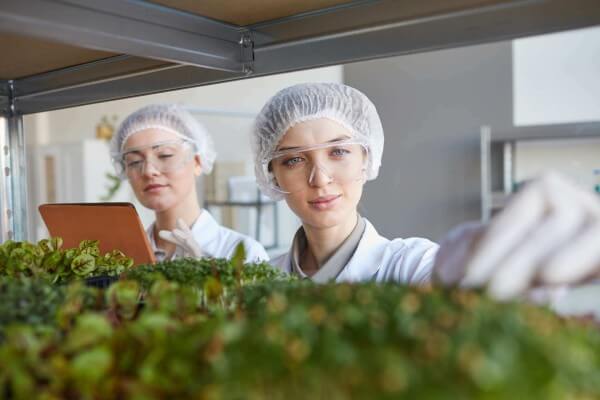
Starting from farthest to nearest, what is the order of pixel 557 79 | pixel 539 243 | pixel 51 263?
pixel 557 79, pixel 51 263, pixel 539 243

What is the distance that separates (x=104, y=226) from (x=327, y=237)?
1.59 feet

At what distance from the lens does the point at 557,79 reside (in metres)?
3.58

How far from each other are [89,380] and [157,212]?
134cm

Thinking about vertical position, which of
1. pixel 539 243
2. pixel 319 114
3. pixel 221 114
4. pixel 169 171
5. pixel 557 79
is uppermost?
pixel 557 79

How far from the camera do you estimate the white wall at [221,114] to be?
4.26m

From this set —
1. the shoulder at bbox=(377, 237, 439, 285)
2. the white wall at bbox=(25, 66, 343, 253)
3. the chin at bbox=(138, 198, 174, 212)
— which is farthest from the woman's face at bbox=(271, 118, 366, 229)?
the white wall at bbox=(25, 66, 343, 253)

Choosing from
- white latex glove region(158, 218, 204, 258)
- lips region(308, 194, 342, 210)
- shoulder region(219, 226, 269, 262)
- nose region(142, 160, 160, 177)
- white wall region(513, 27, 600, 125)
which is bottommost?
shoulder region(219, 226, 269, 262)

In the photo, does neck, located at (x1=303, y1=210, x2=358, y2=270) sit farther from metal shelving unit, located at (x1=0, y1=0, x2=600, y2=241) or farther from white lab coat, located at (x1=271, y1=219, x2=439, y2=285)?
metal shelving unit, located at (x1=0, y1=0, x2=600, y2=241)

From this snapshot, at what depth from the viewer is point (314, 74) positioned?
4215 millimetres

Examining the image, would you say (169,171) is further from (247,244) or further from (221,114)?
(221,114)

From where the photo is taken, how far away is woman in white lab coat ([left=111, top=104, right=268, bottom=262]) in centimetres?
163

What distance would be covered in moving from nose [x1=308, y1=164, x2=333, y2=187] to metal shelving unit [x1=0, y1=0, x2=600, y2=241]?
25 cm

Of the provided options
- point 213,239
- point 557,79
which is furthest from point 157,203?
point 557,79

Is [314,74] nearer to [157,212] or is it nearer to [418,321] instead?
[157,212]
